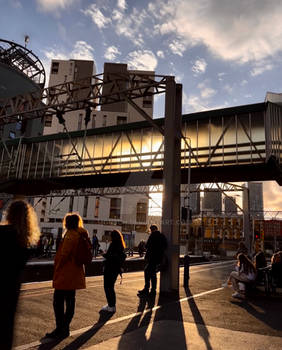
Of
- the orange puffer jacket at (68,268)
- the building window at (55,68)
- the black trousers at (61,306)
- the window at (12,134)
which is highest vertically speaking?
the building window at (55,68)

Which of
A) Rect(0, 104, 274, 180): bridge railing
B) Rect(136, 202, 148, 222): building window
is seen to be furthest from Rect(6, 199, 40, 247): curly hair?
Rect(136, 202, 148, 222): building window

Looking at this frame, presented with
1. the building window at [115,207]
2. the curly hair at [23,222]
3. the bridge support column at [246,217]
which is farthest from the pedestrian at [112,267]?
the building window at [115,207]

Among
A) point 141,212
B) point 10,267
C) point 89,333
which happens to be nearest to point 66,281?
point 89,333

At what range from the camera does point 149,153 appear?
21969 mm

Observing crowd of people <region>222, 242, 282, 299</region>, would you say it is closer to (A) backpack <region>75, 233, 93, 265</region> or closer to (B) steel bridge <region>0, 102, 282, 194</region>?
(A) backpack <region>75, 233, 93, 265</region>

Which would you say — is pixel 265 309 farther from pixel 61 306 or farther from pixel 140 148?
pixel 140 148

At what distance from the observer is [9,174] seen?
96.6 feet

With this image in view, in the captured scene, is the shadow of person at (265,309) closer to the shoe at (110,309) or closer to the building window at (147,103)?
the shoe at (110,309)

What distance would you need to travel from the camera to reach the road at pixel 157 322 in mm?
4391

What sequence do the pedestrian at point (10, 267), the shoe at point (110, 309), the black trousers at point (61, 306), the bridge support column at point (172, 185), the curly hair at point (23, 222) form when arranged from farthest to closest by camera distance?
the bridge support column at point (172, 185)
the shoe at point (110, 309)
the black trousers at point (61, 306)
the curly hair at point (23, 222)
the pedestrian at point (10, 267)

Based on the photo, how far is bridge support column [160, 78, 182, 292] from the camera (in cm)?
923

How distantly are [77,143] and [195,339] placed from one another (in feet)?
76.4

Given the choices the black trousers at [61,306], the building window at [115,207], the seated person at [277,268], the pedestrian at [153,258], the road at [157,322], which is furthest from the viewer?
the building window at [115,207]

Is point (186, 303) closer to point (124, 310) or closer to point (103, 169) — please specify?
point (124, 310)
